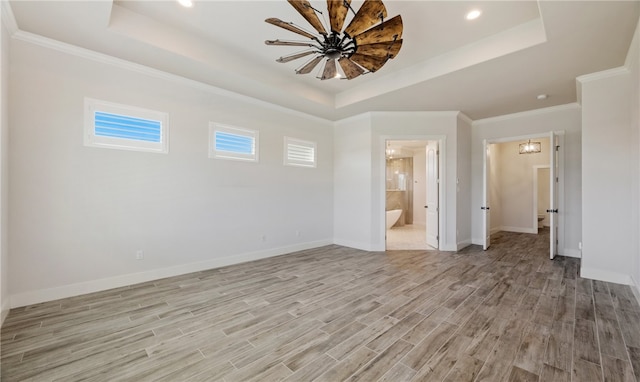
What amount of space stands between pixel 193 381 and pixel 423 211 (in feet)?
30.4

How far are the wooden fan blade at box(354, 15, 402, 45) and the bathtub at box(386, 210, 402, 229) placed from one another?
6777 mm

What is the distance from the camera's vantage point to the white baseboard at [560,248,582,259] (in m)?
5.02

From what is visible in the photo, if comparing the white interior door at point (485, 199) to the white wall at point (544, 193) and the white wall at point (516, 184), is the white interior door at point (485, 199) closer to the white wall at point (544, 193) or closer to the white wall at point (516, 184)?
the white wall at point (516, 184)

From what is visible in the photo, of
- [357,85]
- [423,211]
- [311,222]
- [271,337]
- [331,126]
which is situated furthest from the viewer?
[423,211]

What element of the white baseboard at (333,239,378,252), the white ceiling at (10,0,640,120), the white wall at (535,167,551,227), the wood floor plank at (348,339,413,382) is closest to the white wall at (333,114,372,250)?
the white baseboard at (333,239,378,252)

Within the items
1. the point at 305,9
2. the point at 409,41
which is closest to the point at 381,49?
the point at 305,9

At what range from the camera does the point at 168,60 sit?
3.42 meters

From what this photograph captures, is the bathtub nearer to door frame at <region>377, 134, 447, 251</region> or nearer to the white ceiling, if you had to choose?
door frame at <region>377, 134, 447, 251</region>

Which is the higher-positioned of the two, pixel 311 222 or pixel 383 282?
pixel 311 222

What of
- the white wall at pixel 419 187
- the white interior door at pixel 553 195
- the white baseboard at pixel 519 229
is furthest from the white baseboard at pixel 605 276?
Result: the white wall at pixel 419 187

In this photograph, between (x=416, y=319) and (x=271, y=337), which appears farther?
(x=416, y=319)

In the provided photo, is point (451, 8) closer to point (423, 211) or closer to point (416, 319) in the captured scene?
point (416, 319)

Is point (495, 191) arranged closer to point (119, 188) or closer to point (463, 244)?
point (463, 244)

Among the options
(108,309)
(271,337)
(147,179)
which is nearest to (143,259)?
(108,309)
